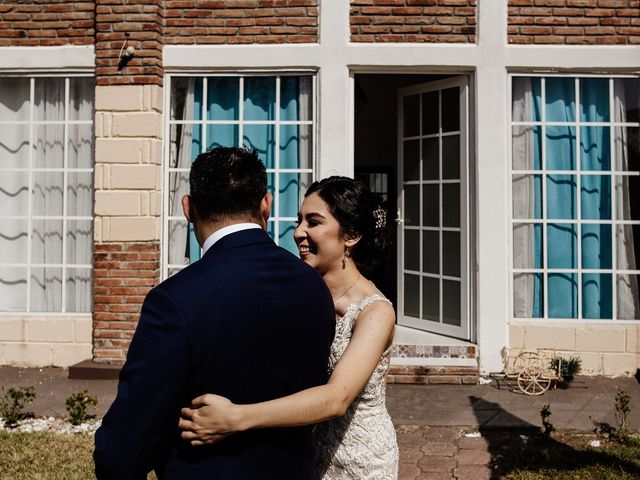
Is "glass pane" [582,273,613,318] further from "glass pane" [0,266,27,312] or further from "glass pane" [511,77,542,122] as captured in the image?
"glass pane" [0,266,27,312]

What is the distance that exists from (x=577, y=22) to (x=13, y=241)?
6672mm

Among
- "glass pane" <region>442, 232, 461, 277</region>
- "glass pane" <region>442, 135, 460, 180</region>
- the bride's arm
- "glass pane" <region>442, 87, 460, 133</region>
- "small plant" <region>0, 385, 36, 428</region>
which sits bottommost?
"small plant" <region>0, 385, 36, 428</region>

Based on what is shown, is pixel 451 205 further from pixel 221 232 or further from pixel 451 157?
pixel 221 232

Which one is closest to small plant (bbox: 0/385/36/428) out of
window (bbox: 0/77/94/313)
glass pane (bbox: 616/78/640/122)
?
window (bbox: 0/77/94/313)

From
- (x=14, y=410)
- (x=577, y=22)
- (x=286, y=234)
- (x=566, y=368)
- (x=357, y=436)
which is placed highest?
(x=577, y=22)

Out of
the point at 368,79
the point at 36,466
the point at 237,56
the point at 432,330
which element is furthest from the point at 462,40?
the point at 36,466

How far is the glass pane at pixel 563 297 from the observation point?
805cm

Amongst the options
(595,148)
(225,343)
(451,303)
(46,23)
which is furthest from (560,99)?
(225,343)

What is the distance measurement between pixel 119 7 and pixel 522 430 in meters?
5.81

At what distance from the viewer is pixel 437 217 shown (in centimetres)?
864

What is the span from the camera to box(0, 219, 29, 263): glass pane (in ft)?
27.9

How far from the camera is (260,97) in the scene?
27.1ft

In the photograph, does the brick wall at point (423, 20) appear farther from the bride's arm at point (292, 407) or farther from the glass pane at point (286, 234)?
the bride's arm at point (292, 407)

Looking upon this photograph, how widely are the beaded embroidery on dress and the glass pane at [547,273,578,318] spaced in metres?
5.66
